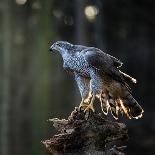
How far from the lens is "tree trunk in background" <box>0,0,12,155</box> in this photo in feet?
58.2

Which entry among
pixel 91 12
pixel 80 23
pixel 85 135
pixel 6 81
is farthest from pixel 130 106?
pixel 6 81

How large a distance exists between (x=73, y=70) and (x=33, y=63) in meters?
15.4

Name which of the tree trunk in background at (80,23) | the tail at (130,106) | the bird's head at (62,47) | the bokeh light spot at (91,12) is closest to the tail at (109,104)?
the tail at (130,106)

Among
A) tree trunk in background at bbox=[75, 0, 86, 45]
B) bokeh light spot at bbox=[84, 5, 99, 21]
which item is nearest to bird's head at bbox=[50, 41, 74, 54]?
tree trunk in background at bbox=[75, 0, 86, 45]

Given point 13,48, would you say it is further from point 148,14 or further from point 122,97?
point 122,97

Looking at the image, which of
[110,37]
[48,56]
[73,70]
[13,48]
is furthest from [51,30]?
[73,70]

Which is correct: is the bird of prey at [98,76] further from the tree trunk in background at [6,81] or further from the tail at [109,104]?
the tree trunk in background at [6,81]

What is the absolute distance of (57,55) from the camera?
19234mm

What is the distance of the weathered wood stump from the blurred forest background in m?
10.8

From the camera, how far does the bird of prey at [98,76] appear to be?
6055 millimetres

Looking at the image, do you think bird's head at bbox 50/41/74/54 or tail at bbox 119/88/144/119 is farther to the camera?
bird's head at bbox 50/41/74/54

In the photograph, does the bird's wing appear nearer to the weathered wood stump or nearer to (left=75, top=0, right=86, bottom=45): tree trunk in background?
the weathered wood stump

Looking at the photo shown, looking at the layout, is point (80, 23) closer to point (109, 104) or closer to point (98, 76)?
point (109, 104)

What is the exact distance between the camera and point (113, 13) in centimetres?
1838
